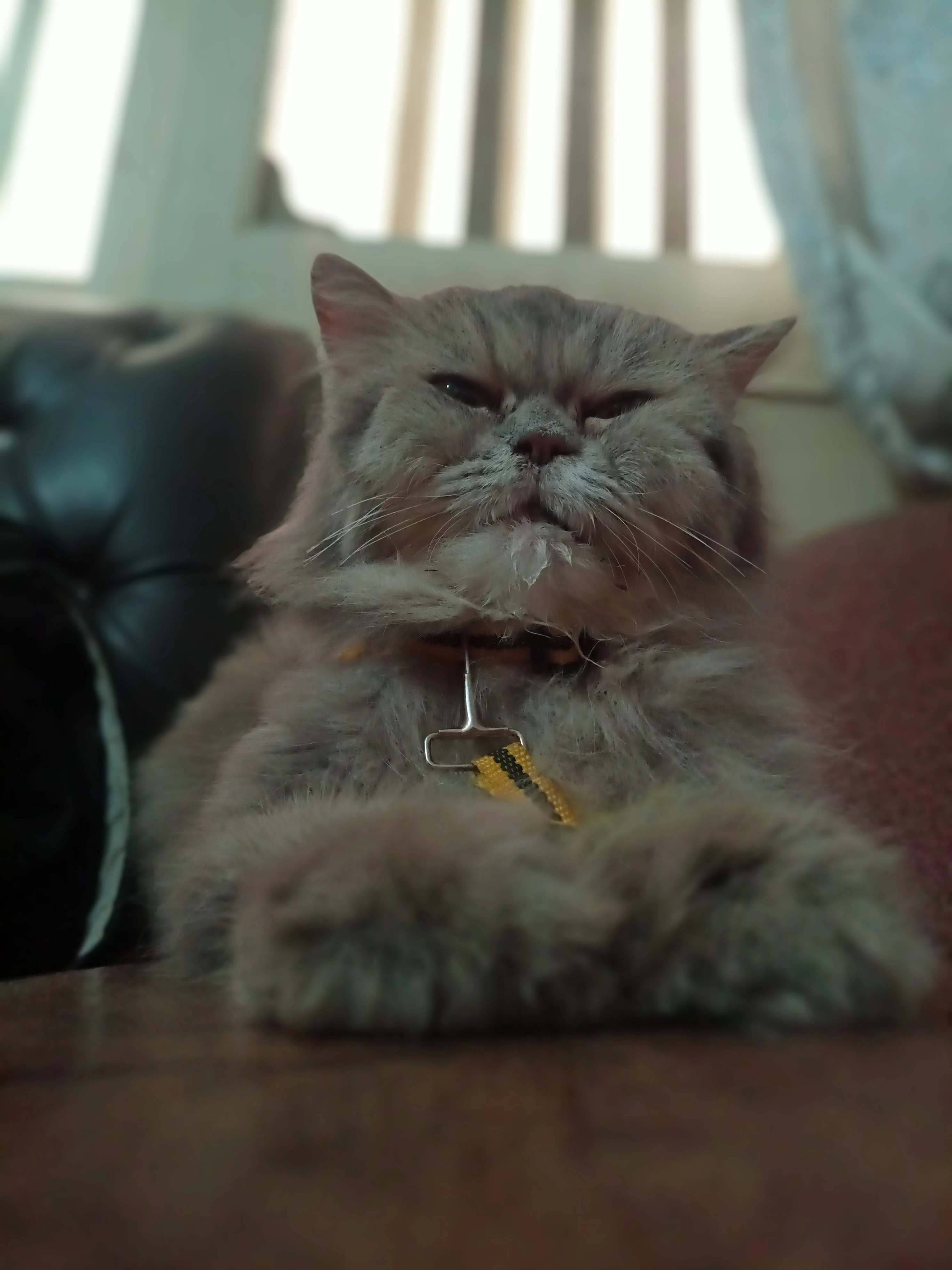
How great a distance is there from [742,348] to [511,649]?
425mm

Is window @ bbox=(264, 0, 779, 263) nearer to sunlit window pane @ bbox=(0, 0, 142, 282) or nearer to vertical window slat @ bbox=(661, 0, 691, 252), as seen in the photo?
vertical window slat @ bbox=(661, 0, 691, 252)

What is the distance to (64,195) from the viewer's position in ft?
6.51

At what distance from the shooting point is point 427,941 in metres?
0.44

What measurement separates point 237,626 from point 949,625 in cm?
113

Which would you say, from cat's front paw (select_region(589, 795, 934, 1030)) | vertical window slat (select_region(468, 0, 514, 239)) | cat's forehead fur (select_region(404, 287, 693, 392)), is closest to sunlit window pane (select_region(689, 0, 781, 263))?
vertical window slat (select_region(468, 0, 514, 239))

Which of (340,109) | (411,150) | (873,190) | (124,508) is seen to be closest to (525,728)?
(124,508)

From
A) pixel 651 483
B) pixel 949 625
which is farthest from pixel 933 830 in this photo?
pixel 651 483

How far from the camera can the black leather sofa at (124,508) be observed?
1.18 meters

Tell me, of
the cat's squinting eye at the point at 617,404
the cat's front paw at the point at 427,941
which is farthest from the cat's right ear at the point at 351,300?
the cat's front paw at the point at 427,941

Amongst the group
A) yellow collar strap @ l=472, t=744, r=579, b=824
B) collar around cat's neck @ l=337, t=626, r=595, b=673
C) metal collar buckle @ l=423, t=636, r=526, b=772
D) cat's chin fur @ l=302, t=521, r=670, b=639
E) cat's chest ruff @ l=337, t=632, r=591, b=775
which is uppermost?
cat's chin fur @ l=302, t=521, r=670, b=639

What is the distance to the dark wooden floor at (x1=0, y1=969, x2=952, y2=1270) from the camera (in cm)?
27

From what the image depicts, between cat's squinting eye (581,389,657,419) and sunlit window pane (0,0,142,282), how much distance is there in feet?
5.12

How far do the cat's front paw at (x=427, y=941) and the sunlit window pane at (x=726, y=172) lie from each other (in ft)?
5.43

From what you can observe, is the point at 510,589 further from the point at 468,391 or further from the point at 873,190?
the point at 873,190
